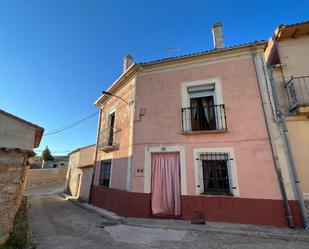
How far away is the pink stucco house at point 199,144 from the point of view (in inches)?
231

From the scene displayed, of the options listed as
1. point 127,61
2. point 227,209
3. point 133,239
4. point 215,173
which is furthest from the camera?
point 127,61

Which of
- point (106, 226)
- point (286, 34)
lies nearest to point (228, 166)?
point (106, 226)

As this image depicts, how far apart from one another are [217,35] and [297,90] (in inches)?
165

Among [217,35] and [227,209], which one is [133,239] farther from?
[217,35]

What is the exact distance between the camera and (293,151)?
595 centimetres

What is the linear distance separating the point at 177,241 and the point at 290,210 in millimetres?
3654

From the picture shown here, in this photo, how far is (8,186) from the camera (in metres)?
4.22

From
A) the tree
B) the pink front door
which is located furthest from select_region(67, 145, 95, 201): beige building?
the tree

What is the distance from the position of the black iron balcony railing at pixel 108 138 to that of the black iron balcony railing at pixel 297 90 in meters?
7.36

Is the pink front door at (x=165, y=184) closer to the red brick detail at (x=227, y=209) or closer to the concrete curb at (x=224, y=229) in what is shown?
the red brick detail at (x=227, y=209)

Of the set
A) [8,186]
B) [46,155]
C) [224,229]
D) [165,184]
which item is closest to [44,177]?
[46,155]

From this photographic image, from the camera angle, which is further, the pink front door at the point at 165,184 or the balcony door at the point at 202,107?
the balcony door at the point at 202,107

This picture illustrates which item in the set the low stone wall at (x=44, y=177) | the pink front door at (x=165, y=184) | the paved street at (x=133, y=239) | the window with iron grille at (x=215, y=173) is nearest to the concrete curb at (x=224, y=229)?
the paved street at (x=133, y=239)

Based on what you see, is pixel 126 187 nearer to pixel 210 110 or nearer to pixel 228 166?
pixel 228 166
